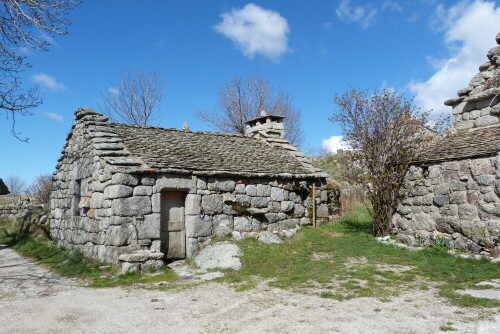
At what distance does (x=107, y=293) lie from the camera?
7223 millimetres

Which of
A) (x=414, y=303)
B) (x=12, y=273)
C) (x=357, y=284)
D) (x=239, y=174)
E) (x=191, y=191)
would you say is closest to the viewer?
(x=414, y=303)

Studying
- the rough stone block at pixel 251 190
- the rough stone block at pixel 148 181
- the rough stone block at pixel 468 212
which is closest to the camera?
the rough stone block at pixel 468 212

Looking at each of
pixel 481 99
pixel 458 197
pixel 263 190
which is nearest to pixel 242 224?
pixel 263 190

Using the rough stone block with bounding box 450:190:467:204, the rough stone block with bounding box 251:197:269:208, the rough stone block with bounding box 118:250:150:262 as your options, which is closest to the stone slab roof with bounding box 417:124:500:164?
the rough stone block with bounding box 450:190:467:204

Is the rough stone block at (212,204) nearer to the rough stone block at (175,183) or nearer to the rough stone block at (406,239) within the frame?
the rough stone block at (175,183)

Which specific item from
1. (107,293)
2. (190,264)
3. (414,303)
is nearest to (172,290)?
(107,293)

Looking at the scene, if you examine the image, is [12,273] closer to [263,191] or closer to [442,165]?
[263,191]

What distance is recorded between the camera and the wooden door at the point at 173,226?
1038 cm

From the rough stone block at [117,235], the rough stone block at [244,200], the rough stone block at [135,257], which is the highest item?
the rough stone block at [244,200]

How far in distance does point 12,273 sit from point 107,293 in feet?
11.6

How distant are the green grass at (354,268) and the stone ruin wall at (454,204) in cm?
68

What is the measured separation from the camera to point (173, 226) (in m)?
10.5

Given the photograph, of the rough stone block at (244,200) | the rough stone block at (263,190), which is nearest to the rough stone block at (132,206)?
the rough stone block at (244,200)

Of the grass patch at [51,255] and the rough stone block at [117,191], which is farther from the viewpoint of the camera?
the rough stone block at [117,191]
